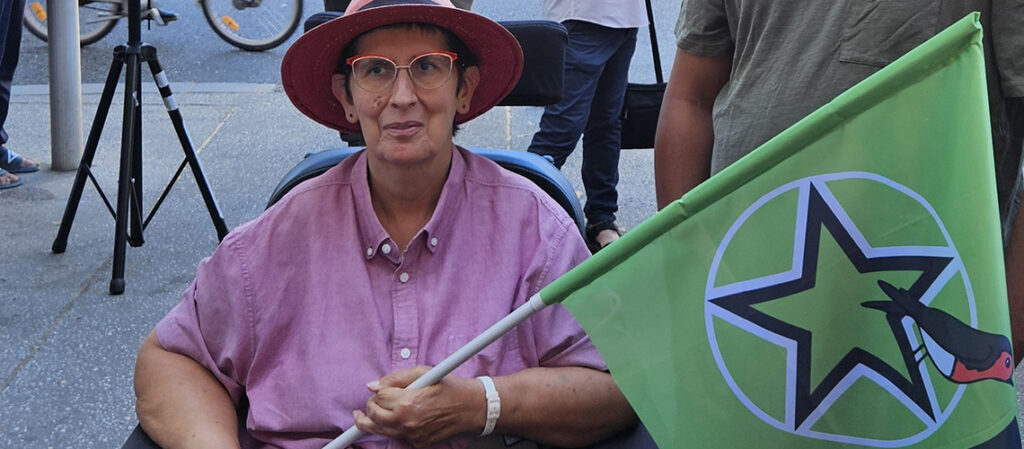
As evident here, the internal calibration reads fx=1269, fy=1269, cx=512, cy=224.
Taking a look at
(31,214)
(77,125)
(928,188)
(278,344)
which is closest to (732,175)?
(928,188)

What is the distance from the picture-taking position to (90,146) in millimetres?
4855

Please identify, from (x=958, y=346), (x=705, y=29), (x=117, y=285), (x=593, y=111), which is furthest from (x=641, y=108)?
(x=958, y=346)

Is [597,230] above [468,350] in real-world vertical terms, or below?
below

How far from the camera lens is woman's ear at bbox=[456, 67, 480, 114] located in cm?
258

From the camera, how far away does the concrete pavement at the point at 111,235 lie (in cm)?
403

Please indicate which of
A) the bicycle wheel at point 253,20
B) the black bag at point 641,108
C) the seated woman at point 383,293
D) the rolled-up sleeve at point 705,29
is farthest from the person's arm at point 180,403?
the bicycle wheel at point 253,20

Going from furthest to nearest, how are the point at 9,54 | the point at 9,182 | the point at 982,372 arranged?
the point at 9,54, the point at 9,182, the point at 982,372

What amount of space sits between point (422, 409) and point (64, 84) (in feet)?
14.3

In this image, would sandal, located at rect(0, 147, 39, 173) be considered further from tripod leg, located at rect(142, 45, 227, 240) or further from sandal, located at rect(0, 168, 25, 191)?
tripod leg, located at rect(142, 45, 227, 240)

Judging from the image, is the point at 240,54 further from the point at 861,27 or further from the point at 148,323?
the point at 861,27

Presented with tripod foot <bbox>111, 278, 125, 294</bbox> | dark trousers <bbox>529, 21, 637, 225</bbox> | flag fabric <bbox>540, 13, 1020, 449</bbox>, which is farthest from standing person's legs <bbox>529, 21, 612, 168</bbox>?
flag fabric <bbox>540, 13, 1020, 449</bbox>

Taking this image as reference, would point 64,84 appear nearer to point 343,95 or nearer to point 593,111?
point 593,111

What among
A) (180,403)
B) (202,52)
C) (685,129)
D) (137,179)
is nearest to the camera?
(180,403)

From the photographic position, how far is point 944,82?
67.7 inches
